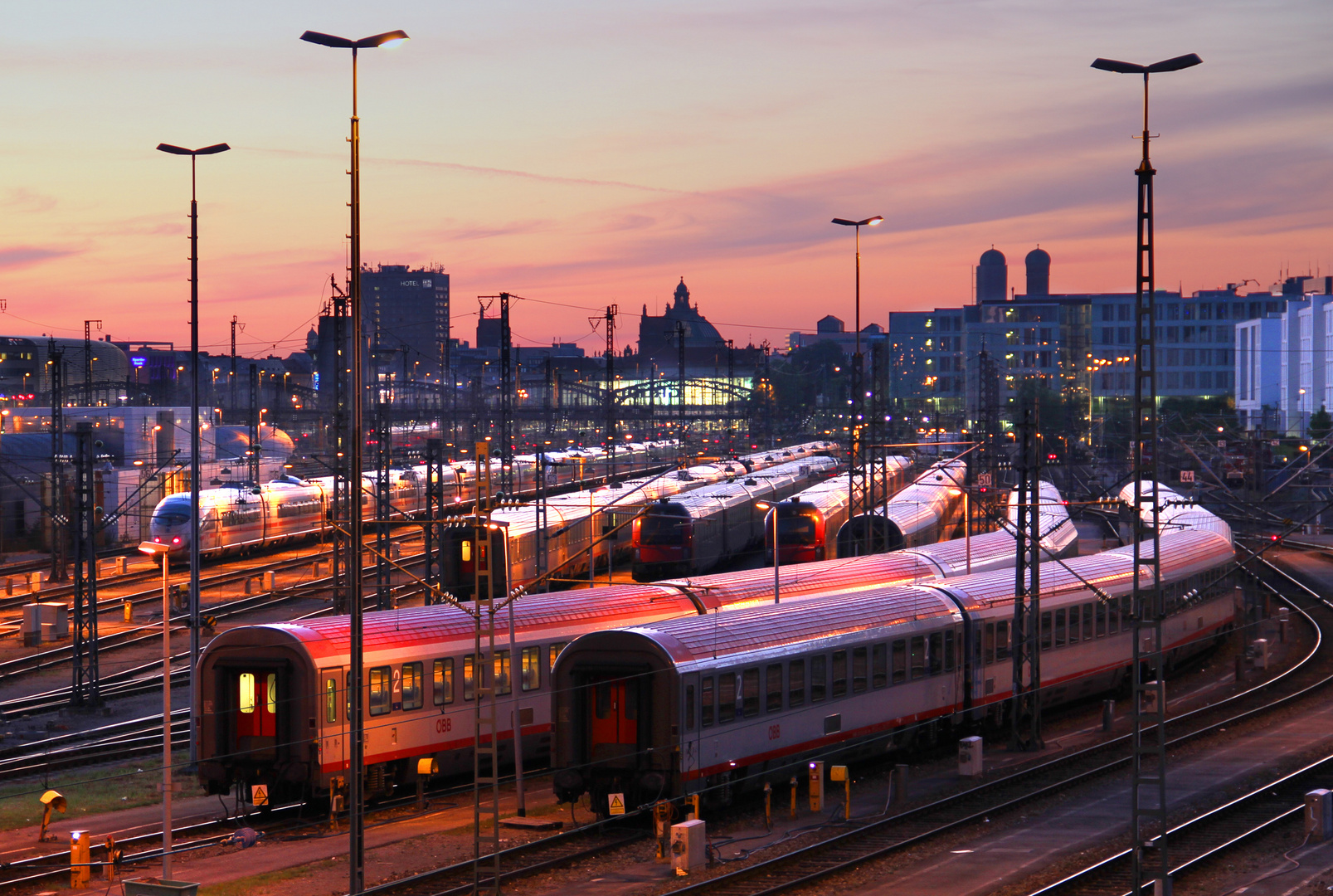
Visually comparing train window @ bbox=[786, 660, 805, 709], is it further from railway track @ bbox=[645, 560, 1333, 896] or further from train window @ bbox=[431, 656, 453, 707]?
train window @ bbox=[431, 656, 453, 707]

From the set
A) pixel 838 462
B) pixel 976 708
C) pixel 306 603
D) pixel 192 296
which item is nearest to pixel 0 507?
pixel 306 603

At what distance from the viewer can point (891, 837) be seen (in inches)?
856

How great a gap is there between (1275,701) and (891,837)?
52.8ft

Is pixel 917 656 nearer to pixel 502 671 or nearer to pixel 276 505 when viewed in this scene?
pixel 502 671

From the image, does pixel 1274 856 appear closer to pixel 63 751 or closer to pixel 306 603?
pixel 63 751

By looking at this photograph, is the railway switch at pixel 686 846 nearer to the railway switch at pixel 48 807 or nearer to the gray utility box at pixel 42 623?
the railway switch at pixel 48 807

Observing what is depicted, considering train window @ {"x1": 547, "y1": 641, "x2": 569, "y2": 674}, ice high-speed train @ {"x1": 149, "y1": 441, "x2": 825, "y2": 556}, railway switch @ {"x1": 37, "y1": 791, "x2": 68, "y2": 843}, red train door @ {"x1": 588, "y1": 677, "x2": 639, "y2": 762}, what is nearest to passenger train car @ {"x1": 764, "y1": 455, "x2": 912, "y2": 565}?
ice high-speed train @ {"x1": 149, "y1": 441, "x2": 825, "y2": 556}

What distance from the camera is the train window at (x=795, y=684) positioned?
921 inches

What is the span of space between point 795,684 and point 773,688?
647 mm

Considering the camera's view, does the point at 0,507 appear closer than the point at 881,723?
No

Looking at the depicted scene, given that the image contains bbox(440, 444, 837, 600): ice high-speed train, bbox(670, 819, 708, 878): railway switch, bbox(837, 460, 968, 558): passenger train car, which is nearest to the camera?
bbox(670, 819, 708, 878): railway switch

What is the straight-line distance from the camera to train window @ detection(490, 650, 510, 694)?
2495cm

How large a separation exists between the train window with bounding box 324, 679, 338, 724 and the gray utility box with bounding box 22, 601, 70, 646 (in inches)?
1016

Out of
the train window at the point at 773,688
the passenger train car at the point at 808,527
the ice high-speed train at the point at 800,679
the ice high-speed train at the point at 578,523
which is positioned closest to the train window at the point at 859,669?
the ice high-speed train at the point at 800,679
